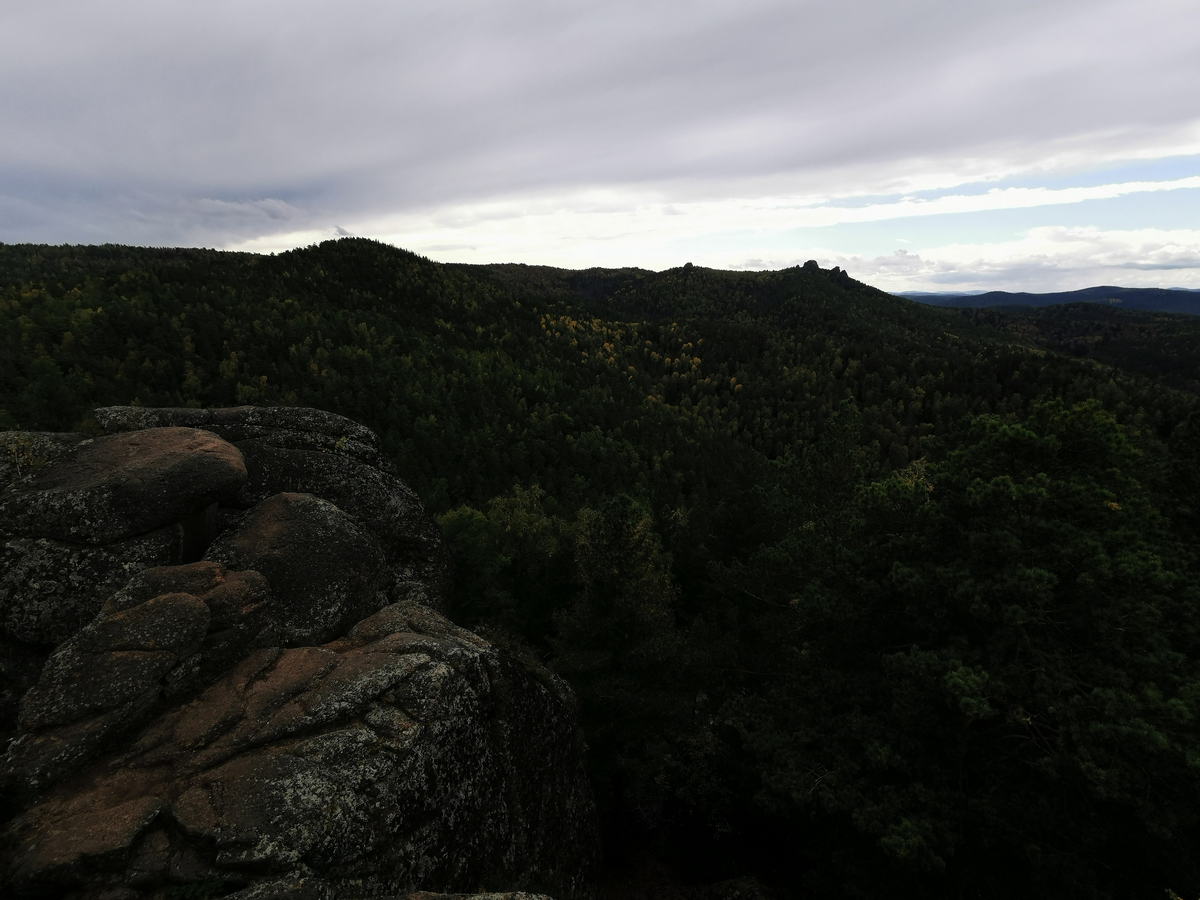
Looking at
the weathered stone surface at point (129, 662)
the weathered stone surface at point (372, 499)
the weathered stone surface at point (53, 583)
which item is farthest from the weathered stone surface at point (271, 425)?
the weathered stone surface at point (129, 662)

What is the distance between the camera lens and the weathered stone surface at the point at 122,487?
1202cm

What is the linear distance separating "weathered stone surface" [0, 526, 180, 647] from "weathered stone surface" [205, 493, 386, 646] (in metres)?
1.96

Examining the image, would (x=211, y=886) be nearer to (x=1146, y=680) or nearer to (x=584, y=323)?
(x=1146, y=680)

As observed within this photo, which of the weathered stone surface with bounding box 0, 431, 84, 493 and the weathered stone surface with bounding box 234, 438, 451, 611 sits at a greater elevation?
the weathered stone surface with bounding box 0, 431, 84, 493

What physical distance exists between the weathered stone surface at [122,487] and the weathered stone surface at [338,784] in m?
4.84

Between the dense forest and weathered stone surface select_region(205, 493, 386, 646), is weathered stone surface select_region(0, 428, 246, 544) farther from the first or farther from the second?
the dense forest

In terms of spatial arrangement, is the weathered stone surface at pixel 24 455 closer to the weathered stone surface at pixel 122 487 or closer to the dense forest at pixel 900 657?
the weathered stone surface at pixel 122 487

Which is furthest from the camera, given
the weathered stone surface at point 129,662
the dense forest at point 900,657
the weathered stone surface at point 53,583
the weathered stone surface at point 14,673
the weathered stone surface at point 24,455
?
the weathered stone surface at point 24,455

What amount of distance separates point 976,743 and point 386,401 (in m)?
90.1

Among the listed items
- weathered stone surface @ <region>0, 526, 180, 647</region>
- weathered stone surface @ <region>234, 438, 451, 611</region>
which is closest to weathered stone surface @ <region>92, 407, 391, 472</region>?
weathered stone surface @ <region>234, 438, 451, 611</region>

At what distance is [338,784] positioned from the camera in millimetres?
9484

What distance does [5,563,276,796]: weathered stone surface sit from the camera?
9.12 meters

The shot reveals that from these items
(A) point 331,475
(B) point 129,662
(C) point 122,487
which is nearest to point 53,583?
(C) point 122,487

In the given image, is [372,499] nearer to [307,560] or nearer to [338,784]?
[307,560]
